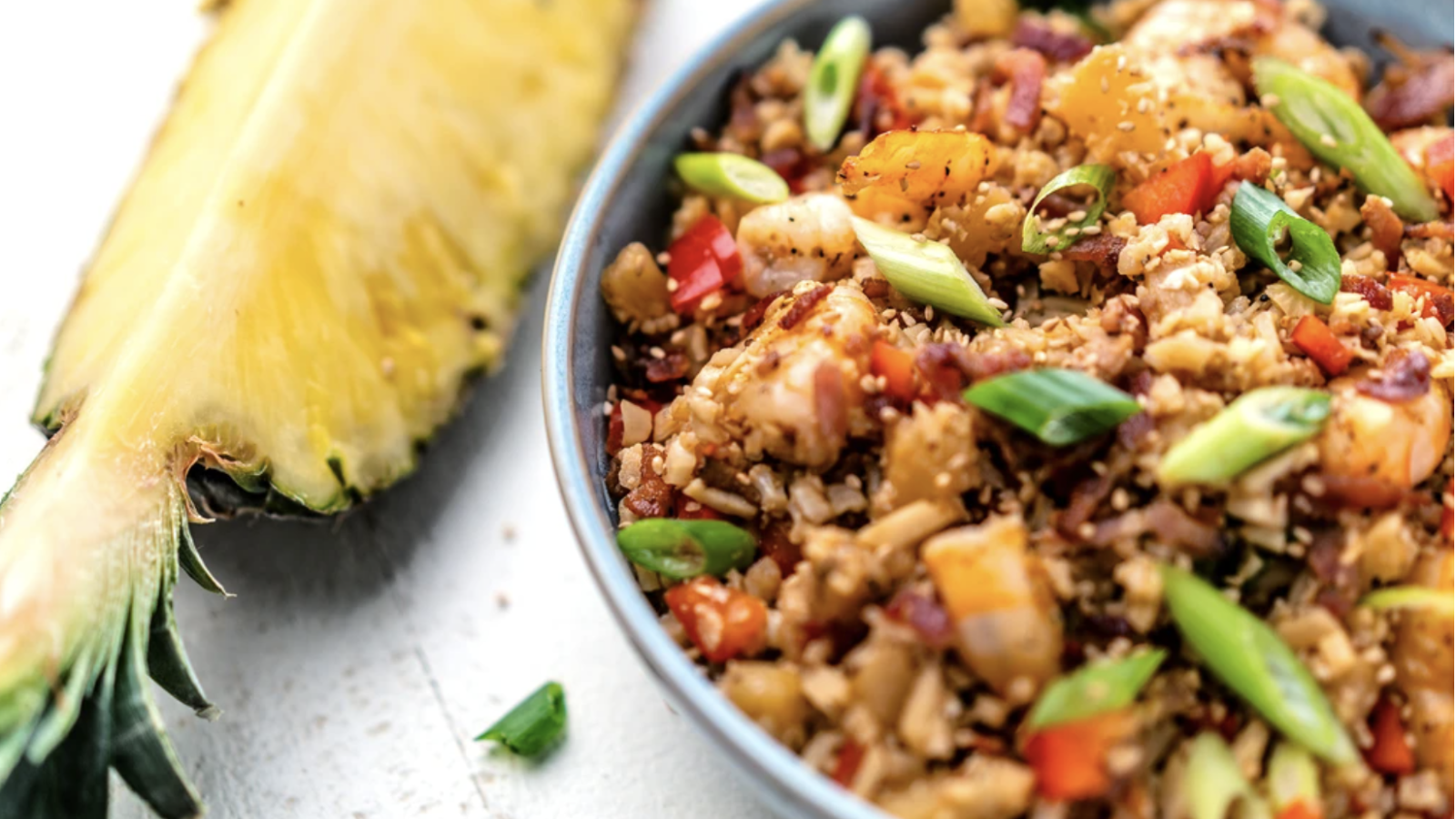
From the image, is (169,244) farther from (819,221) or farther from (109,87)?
(819,221)

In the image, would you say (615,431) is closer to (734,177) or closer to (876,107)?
(734,177)

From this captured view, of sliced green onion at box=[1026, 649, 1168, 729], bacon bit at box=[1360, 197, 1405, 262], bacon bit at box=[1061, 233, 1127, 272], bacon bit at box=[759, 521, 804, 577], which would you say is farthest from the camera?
bacon bit at box=[1360, 197, 1405, 262]

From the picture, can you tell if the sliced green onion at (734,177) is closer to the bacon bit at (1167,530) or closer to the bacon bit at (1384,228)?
the bacon bit at (1167,530)

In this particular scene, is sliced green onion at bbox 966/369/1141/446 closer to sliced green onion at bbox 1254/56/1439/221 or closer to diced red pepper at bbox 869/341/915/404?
diced red pepper at bbox 869/341/915/404

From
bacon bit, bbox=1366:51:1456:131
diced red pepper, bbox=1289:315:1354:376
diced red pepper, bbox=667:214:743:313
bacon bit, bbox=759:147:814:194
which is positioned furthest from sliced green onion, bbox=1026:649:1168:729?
bacon bit, bbox=1366:51:1456:131

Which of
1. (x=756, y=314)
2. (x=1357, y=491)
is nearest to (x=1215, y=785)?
(x=1357, y=491)
